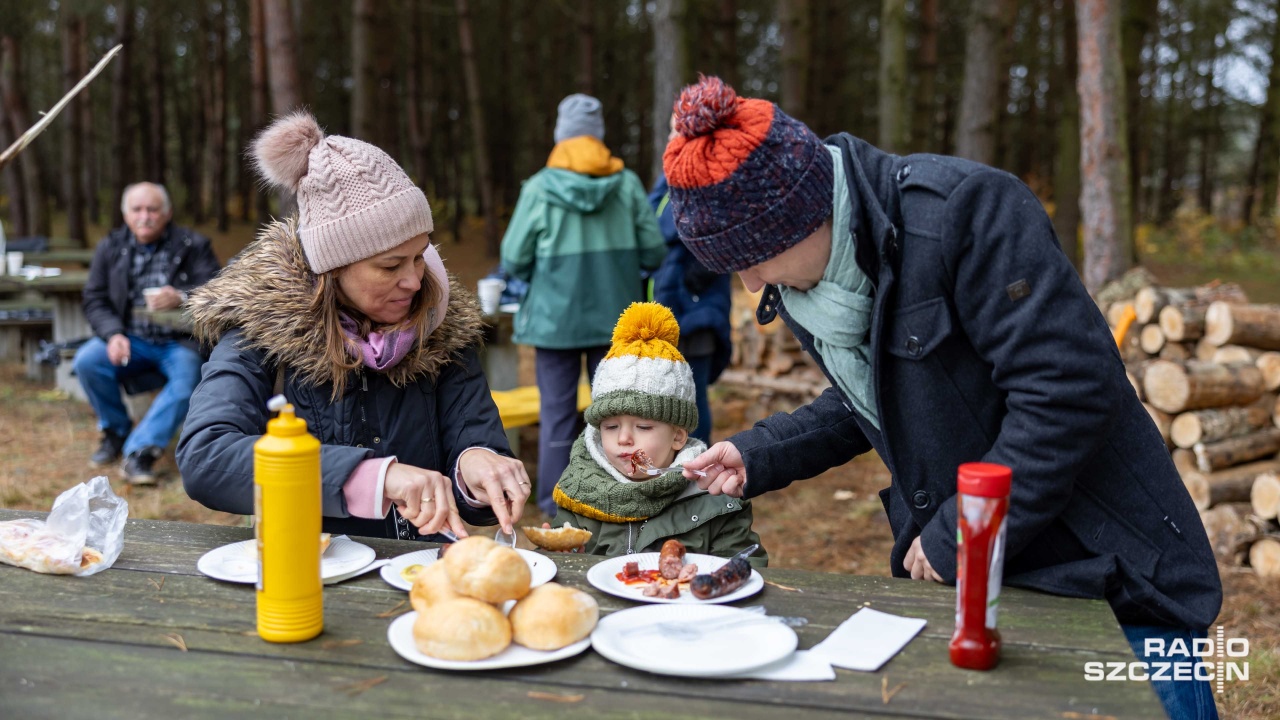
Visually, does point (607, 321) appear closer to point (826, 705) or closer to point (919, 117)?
point (826, 705)

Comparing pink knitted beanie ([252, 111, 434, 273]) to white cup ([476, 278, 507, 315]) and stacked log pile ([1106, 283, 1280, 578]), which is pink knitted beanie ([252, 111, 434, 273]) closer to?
stacked log pile ([1106, 283, 1280, 578])

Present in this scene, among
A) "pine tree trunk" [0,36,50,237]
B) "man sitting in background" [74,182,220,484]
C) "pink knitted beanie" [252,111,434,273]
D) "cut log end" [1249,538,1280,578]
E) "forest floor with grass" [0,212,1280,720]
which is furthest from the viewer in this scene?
"pine tree trunk" [0,36,50,237]

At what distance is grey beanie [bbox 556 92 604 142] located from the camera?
5270 mm

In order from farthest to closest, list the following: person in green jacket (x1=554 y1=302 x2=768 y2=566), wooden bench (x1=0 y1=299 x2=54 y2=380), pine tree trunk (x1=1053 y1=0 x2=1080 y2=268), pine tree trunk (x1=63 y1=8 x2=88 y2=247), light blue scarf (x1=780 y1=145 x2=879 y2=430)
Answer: pine tree trunk (x1=63 y1=8 x2=88 y2=247) < pine tree trunk (x1=1053 y1=0 x2=1080 y2=268) < wooden bench (x1=0 y1=299 x2=54 y2=380) < person in green jacket (x1=554 y1=302 x2=768 y2=566) < light blue scarf (x1=780 y1=145 x2=879 y2=430)

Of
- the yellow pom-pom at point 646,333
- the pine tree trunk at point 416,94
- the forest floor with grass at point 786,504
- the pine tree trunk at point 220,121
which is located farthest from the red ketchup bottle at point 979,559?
the pine tree trunk at point 220,121

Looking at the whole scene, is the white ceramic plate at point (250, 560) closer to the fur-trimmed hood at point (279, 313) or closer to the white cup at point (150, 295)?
the fur-trimmed hood at point (279, 313)

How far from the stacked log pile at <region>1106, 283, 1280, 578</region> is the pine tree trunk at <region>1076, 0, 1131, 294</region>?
1.53m

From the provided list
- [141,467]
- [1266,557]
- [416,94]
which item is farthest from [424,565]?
[416,94]

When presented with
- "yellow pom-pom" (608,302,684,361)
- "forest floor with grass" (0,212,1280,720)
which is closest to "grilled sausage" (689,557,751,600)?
"yellow pom-pom" (608,302,684,361)

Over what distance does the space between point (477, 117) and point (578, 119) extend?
11459mm

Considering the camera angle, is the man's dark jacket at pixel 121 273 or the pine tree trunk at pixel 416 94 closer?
the man's dark jacket at pixel 121 273

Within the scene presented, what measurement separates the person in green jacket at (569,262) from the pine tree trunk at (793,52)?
21.6 feet

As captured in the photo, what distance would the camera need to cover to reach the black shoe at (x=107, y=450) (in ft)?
21.9

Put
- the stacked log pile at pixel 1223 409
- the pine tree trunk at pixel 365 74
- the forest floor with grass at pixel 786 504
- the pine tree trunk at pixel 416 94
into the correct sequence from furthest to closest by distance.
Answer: the pine tree trunk at pixel 416 94, the pine tree trunk at pixel 365 74, the stacked log pile at pixel 1223 409, the forest floor with grass at pixel 786 504
